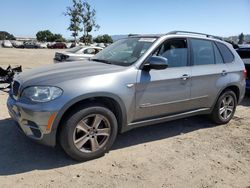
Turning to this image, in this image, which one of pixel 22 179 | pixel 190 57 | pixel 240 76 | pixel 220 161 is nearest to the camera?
pixel 22 179

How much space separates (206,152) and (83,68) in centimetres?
226

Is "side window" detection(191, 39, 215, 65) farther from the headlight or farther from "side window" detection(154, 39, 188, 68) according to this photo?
the headlight

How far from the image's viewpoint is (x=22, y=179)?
3.70 metres

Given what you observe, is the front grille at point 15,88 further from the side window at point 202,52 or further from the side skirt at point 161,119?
the side window at point 202,52

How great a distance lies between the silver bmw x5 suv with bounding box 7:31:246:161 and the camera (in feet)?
13.0

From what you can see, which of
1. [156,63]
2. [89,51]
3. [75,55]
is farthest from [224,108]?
[89,51]

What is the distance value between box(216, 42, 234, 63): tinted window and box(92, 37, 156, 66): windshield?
171cm

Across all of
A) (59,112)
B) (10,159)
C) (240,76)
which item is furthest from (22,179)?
(240,76)

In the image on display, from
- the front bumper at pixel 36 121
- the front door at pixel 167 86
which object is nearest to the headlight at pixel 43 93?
the front bumper at pixel 36 121

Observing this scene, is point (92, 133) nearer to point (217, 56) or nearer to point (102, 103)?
point (102, 103)

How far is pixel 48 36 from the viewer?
9388 centimetres

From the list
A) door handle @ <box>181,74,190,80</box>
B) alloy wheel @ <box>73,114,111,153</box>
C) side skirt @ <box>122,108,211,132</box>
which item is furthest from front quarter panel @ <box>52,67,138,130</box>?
door handle @ <box>181,74,190,80</box>

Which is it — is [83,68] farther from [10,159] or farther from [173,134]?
[173,134]

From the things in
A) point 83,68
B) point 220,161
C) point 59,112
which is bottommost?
point 220,161
